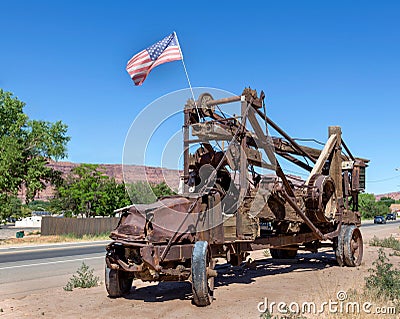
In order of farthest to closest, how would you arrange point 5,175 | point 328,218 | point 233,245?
1. point 5,175
2. point 328,218
3. point 233,245

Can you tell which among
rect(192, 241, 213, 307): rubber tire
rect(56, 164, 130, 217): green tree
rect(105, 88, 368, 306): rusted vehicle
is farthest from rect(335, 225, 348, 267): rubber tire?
rect(56, 164, 130, 217): green tree

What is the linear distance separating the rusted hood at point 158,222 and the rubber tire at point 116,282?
0.95 meters

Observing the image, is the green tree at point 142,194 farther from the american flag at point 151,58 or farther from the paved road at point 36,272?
the paved road at point 36,272

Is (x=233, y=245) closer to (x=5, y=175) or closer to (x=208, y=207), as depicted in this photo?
(x=208, y=207)

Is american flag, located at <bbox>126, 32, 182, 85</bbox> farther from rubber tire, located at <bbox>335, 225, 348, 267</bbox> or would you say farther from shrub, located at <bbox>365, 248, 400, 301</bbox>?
rubber tire, located at <bbox>335, 225, 348, 267</bbox>

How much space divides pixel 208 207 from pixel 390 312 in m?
3.96

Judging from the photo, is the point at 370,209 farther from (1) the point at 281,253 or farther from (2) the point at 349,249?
(2) the point at 349,249

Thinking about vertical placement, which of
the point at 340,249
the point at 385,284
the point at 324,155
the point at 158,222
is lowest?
the point at 385,284

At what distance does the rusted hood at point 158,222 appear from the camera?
30.3ft

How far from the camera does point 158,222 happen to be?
30.8 ft

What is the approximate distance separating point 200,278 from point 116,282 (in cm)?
209

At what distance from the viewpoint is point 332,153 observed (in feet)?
51.3

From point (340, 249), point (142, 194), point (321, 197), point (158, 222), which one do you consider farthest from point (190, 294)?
point (340, 249)

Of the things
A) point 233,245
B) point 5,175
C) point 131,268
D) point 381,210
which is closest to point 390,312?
point 233,245
